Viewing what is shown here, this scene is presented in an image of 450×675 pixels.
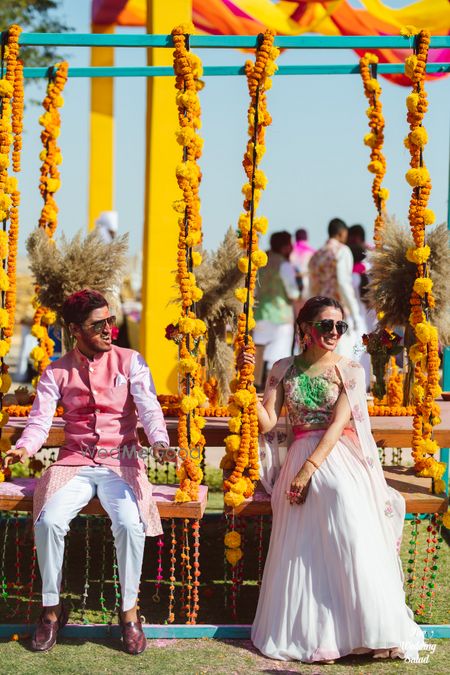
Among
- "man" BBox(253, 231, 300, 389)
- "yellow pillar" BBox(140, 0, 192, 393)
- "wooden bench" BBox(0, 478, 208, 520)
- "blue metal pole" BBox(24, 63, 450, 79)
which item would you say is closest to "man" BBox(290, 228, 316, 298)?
"man" BBox(253, 231, 300, 389)

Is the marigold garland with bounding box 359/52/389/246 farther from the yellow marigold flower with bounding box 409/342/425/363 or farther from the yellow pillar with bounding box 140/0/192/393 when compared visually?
the yellow pillar with bounding box 140/0/192/393

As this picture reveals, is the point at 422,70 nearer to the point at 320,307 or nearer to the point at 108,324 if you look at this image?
the point at 320,307

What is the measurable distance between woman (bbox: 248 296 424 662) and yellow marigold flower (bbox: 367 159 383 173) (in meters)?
1.90

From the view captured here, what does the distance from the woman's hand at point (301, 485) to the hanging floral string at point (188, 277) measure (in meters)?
0.43

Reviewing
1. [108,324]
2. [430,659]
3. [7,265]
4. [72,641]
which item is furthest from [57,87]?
[430,659]

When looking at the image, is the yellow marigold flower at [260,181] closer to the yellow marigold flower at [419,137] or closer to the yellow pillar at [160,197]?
the yellow marigold flower at [419,137]

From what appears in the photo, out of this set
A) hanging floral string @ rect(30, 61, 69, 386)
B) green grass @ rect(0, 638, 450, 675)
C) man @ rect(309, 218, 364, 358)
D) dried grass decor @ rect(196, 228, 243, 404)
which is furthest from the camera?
man @ rect(309, 218, 364, 358)

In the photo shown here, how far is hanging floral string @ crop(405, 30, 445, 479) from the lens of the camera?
4.52 meters

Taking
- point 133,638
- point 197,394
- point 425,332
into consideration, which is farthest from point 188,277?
point 133,638

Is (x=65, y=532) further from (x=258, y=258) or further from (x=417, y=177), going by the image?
(x=417, y=177)

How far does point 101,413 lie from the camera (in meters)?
4.38

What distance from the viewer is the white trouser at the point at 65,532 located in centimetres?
408

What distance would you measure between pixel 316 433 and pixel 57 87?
274cm

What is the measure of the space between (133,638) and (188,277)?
4.99ft
